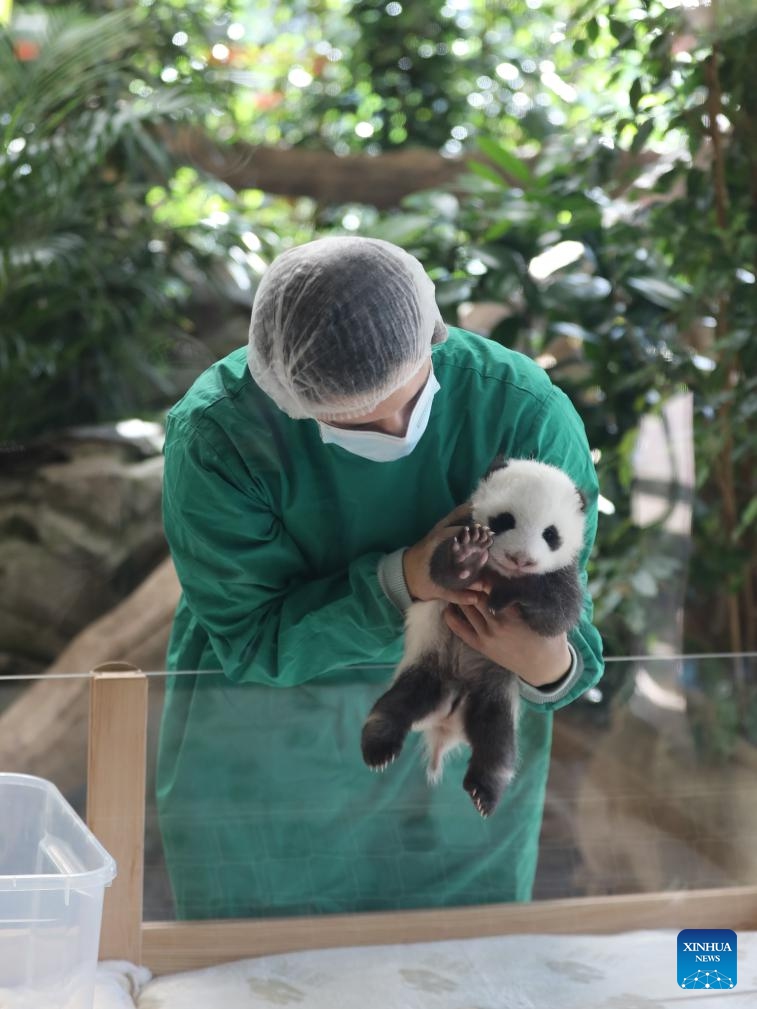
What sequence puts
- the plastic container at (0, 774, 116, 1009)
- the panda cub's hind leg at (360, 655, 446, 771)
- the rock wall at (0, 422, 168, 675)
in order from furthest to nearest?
1. the rock wall at (0, 422, 168, 675)
2. the panda cub's hind leg at (360, 655, 446, 771)
3. the plastic container at (0, 774, 116, 1009)

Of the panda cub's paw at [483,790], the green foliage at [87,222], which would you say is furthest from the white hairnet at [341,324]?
the green foliage at [87,222]

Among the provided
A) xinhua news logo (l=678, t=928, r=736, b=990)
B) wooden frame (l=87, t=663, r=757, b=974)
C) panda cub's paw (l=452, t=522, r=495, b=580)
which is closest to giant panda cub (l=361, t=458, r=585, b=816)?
panda cub's paw (l=452, t=522, r=495, b=580)

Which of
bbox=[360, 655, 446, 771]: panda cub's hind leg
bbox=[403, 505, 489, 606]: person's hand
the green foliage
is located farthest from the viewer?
the green foliage

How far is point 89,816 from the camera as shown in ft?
3.89

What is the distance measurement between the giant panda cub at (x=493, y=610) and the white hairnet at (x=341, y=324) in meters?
0.17

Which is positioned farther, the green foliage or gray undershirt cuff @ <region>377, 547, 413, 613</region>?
the green foliage

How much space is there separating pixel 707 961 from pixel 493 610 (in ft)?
1.58

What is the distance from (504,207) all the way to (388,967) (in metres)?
1.63

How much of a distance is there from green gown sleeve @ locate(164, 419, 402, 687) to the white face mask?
118 mm

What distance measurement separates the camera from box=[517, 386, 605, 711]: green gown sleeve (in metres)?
1.22

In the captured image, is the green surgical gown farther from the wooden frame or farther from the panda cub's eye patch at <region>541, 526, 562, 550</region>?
the panda cub's eye patch at <region>541, 526, 562, 550</region>

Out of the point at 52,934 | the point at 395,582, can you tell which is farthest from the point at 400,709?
the point at 52,934

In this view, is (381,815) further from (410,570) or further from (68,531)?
(68,531)

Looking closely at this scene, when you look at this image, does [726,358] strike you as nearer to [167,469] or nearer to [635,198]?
[635,198]
